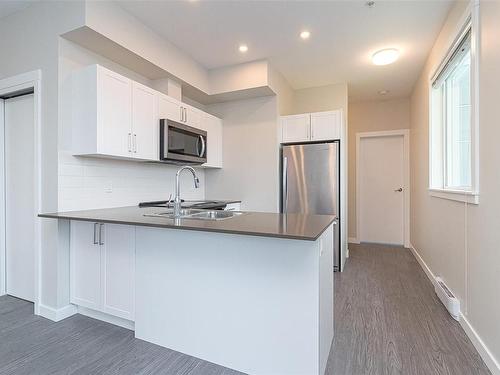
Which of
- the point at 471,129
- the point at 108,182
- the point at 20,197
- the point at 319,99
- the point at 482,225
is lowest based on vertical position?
the point at 482,225

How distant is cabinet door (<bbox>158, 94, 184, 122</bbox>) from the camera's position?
2.98m

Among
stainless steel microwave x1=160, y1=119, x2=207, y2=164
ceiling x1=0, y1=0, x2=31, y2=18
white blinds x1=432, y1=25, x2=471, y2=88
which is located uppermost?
ceiling x1=0, y1=0, x2=31, y2=18

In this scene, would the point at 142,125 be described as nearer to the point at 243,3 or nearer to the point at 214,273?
the point at 243,3

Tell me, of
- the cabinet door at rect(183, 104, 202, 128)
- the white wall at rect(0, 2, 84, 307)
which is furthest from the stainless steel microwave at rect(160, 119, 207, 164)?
the white wall at rect(0, 2, 84, 307)

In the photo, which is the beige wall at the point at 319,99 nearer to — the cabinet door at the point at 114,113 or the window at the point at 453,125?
the window at the point at 453,125

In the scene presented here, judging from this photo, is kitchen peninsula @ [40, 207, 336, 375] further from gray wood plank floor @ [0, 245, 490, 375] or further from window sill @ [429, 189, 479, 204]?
window sill @ [429, 189, 479, 204]

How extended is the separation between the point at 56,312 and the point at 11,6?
2.76 m

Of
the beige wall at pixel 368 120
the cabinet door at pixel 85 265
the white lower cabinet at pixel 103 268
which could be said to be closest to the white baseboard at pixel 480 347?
the white lower cabinet at pixel 103 268

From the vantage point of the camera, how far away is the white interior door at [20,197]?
103 inches

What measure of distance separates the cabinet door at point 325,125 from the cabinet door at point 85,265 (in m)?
2.86

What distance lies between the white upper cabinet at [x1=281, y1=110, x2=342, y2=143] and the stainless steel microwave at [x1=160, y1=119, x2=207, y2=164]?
118cm

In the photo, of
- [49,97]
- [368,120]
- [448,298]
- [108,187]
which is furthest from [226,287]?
[368,120]

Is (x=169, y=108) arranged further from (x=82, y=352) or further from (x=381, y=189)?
(x=381, y=189)

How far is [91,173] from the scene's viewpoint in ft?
8.36
